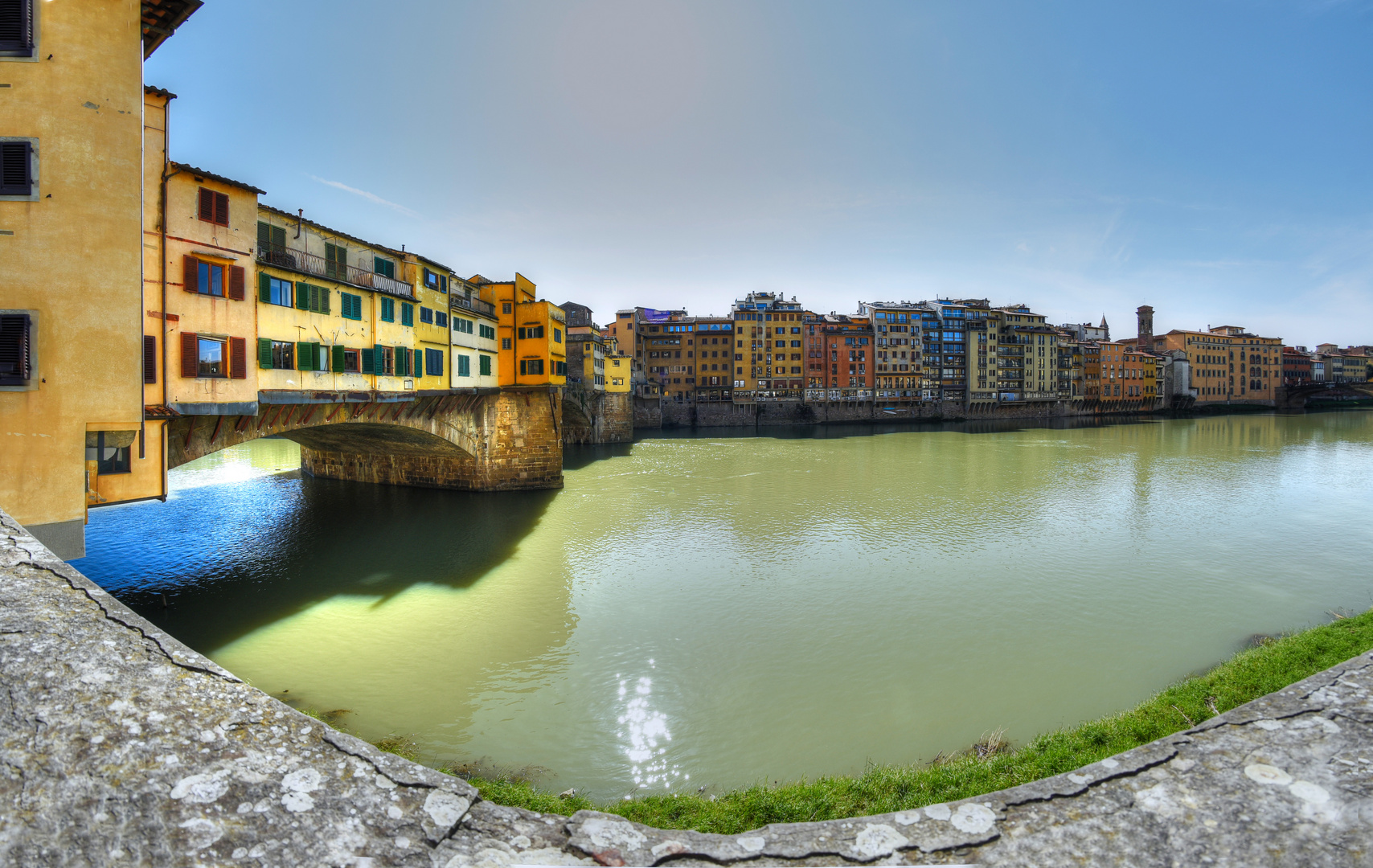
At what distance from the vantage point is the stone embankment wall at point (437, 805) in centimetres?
270

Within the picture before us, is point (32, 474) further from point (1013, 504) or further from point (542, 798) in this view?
point (1013, 504)

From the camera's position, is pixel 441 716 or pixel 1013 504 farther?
pixel 1013 504

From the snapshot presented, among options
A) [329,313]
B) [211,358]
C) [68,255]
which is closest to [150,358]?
[211,358]

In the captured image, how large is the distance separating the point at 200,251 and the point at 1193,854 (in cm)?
1829

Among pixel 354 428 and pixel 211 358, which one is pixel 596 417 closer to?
pixel 354 428

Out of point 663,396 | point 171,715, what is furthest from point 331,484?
point 663,396

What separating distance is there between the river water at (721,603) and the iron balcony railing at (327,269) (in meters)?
8.91

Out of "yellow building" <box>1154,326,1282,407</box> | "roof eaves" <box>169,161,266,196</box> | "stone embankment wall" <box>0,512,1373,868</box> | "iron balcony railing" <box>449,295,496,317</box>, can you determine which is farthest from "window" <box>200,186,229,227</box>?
"yellow building" <box>1154,326,1282,407</box>

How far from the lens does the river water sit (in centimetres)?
952

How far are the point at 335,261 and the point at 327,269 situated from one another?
363 mm

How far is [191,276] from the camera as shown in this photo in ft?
44.2

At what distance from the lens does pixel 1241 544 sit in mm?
19625

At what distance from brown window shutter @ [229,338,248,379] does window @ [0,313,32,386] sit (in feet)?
17.5

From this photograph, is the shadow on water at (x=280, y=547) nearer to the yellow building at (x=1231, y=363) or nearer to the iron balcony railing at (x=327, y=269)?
the iron balcony railing at (x=327, y=269)
